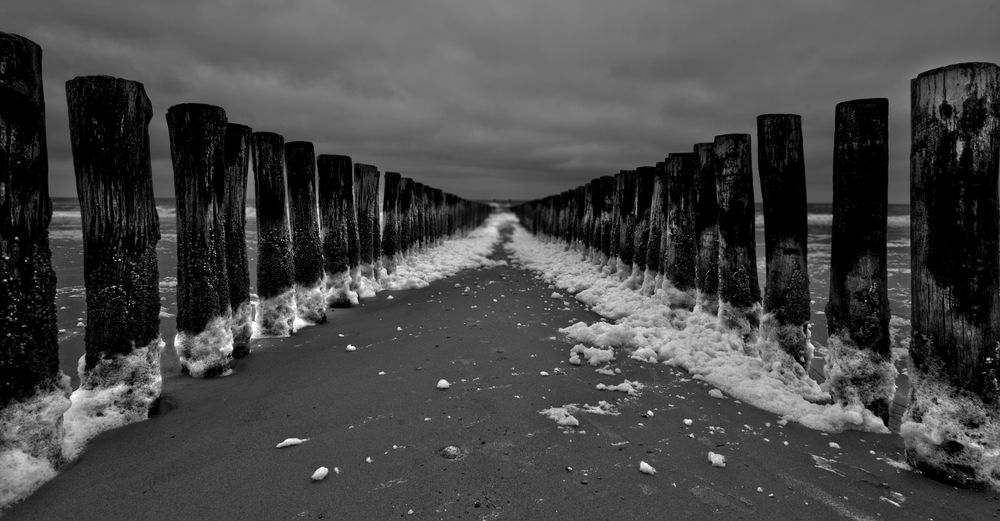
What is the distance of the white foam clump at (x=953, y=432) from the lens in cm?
272

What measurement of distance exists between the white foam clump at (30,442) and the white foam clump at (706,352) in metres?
4.10

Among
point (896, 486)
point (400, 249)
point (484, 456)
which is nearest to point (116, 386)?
point (484, 456)

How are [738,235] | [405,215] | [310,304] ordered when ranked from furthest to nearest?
[405,215] < [310,304] < [738,235]

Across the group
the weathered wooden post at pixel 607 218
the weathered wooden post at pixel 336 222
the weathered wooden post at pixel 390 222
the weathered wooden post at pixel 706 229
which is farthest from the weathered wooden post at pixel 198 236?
the weathered wooden post at pixel 607 218

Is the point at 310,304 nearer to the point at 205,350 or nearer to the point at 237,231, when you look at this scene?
the point at 237,231

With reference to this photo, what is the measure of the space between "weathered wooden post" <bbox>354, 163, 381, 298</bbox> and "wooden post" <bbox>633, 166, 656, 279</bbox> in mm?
4447

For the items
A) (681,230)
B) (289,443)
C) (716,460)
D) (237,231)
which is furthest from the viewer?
(681,230)

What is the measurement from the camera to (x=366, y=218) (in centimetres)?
877

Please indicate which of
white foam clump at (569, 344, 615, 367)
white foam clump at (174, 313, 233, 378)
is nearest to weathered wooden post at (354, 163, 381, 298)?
white foam clump at (174, 313, 233, 378)

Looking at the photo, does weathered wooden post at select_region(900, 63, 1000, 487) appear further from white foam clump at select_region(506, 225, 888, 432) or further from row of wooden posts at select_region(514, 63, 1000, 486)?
white foam clump at select_region(506, 225, 888, 432)

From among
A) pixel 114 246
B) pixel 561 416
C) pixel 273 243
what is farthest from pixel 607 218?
pixel 114 246

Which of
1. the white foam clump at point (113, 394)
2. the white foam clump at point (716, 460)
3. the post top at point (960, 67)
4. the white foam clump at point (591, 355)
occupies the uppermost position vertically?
the post top at point (960, 67)

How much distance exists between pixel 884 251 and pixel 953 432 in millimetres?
1301

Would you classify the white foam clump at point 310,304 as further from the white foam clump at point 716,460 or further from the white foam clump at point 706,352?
the white foam clump at point 716,460
